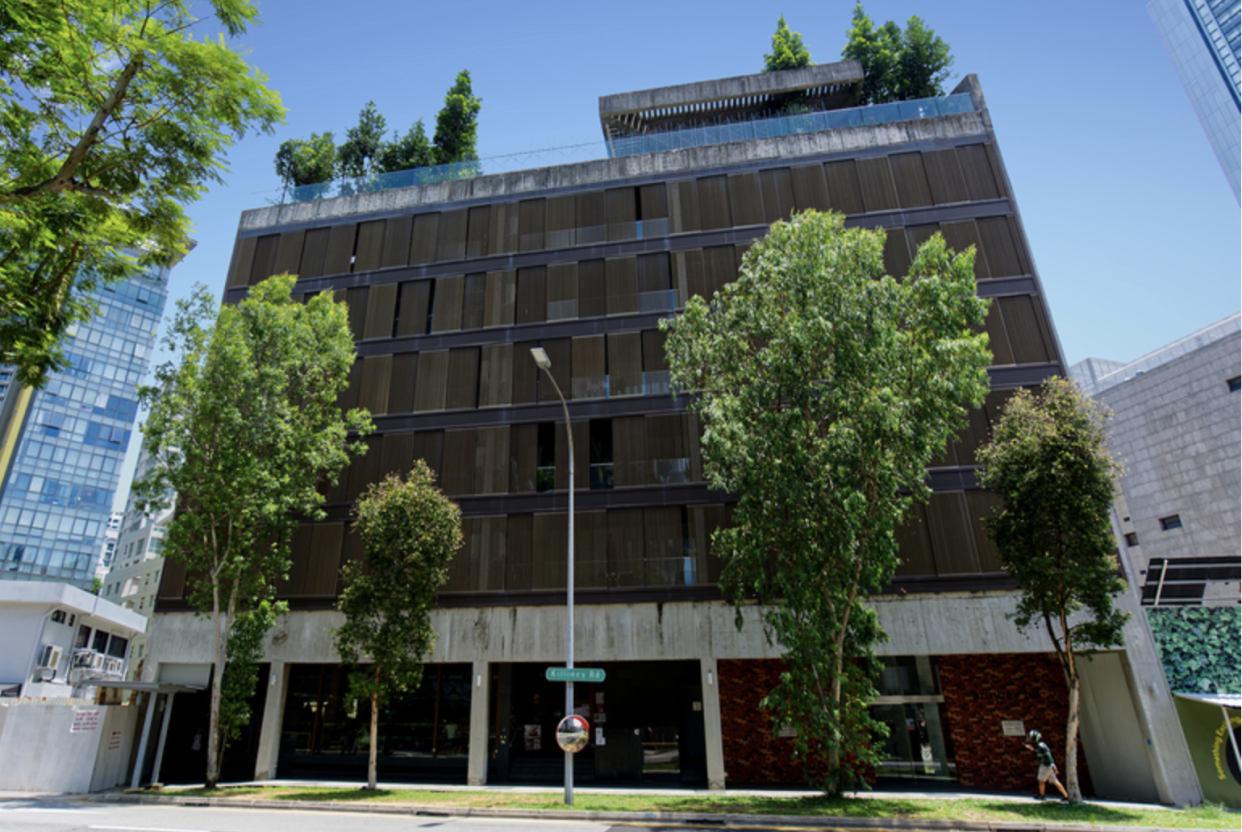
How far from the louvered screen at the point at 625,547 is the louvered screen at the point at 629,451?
44.4 inches

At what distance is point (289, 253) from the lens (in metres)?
29.3

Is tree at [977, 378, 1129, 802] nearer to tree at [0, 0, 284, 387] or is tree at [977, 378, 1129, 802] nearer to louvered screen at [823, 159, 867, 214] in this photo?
louvered screen at [823, 159, 867, 214]

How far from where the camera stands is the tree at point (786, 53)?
3559cm

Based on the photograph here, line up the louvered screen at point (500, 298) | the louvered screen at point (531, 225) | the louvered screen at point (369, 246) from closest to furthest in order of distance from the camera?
the louvered screen at point (500, 298)
the louvered screen at point (531, 225)
the louvered screen at point (369, 246)

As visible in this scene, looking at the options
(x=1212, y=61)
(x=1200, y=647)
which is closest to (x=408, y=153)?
(x=1200, y=647)

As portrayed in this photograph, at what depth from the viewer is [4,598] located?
28297 mm

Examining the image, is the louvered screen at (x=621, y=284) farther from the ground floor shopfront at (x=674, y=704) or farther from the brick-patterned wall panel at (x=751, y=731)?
the brick-patterned wall panel at (x=751, y=731)

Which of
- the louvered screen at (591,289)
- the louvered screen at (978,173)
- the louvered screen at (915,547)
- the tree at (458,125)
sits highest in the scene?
the tree at (458,125)

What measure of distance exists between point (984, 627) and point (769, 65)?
30.7m

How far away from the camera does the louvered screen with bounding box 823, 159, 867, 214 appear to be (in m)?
25.7

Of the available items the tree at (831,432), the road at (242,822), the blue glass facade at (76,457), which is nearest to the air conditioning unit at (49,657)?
the road at (242,822)

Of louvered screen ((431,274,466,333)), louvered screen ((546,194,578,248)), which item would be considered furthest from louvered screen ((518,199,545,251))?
A: louvered screen ((431,274,466,333))

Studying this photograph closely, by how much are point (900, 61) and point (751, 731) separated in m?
31.8

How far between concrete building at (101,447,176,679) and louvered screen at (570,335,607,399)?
2095 inches
